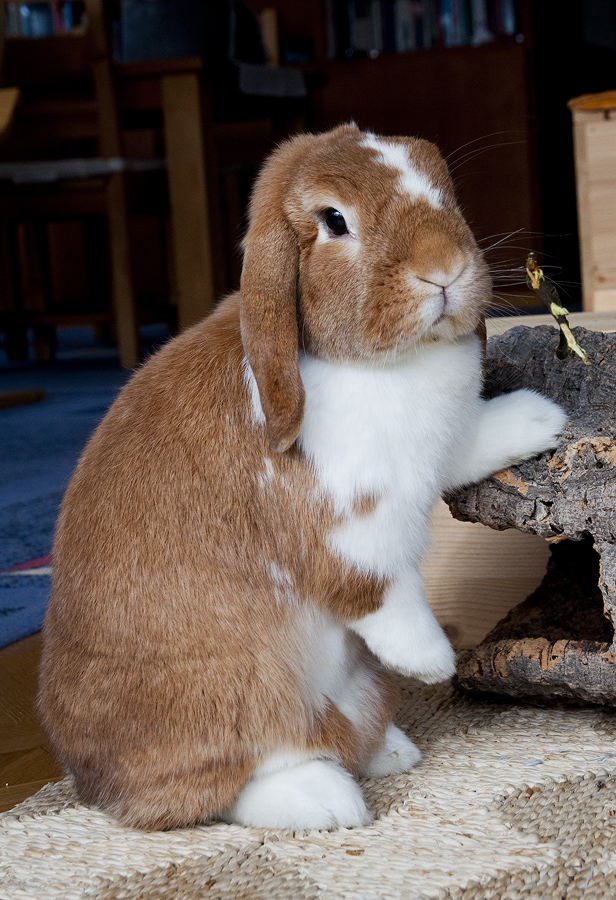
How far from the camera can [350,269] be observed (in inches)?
40.5

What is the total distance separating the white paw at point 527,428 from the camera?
1.18m

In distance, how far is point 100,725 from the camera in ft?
3.59

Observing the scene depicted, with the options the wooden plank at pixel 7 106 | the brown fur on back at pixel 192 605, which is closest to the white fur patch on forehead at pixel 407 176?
the brown fur on back at pixel 192 605

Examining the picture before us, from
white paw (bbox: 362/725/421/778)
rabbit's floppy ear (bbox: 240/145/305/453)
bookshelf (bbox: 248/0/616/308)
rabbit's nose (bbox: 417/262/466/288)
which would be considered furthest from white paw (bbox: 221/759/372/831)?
bookshelf (bbox: 248/0/616/308)

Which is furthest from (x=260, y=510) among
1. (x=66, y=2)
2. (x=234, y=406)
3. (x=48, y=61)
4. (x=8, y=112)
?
(x=66, y=2)

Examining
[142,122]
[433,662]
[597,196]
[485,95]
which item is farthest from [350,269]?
[485,95]

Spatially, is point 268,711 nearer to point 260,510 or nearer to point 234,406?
point 260,510

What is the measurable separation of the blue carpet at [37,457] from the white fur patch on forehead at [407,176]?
1.66 feet

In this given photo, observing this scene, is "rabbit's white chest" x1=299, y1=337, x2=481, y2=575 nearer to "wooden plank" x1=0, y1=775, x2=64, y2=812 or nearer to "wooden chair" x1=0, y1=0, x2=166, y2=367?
"wooden plank" x1=0, y1=775, x2=64, y2=812

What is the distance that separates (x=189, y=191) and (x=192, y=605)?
10.7 feet

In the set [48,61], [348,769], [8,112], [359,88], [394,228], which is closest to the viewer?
[394,228]

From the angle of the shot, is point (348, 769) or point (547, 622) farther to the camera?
point (547, 622)

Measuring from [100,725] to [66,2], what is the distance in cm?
686

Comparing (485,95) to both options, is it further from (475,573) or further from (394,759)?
(394,759)
